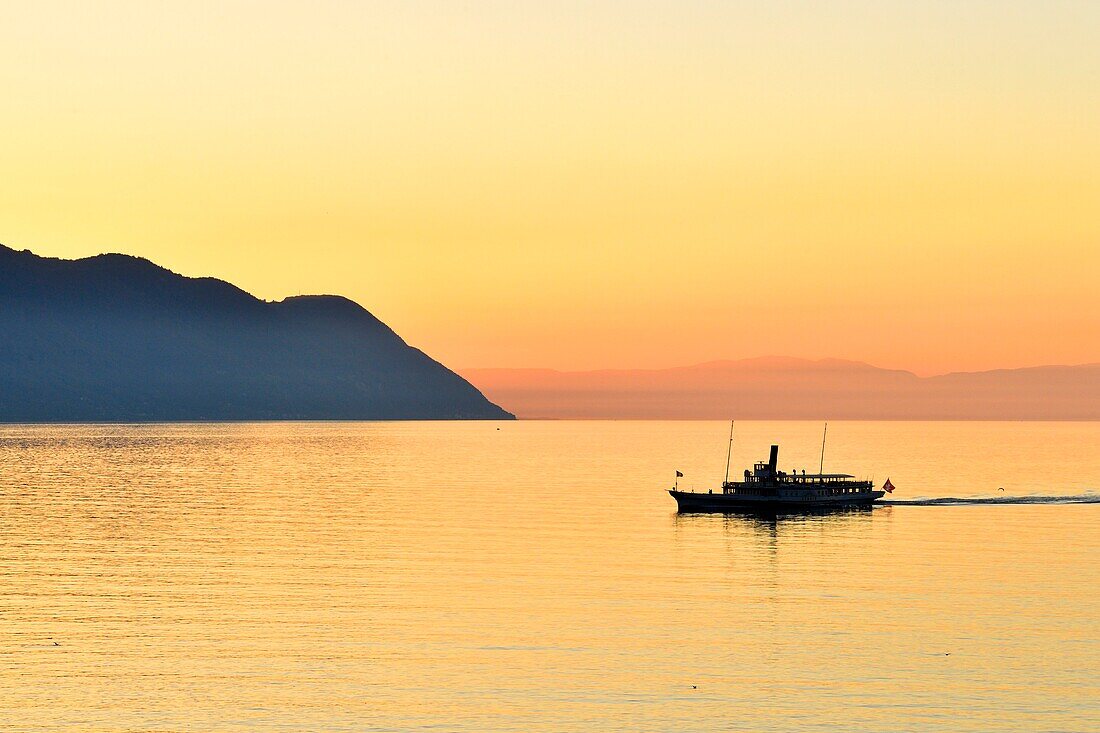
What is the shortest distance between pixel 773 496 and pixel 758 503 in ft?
11.1

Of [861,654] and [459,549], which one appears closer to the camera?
[861,654]

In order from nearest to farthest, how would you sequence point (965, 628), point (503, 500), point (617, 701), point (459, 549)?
point (617, 701)
point (965, 628)
point (459, 549)
point (503, 500)

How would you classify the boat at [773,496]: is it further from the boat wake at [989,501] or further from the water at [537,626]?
the water at [537,626]

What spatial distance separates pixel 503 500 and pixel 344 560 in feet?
198

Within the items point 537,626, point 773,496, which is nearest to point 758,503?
point 773,496

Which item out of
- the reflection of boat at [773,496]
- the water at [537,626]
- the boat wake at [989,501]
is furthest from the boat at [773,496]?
the water at [537,626]

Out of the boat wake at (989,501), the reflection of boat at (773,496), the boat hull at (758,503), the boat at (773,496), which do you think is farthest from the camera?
the boat wake at (989,501)

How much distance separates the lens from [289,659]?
58.6 meters

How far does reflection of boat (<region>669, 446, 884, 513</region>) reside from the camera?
487ft

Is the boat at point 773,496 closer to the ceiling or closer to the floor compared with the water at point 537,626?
closer to the ceiling

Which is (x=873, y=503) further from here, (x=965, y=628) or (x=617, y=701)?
(x=617, y=701)

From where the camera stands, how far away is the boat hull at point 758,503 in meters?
148

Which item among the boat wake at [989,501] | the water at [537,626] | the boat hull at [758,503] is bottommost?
the water at [537,626]

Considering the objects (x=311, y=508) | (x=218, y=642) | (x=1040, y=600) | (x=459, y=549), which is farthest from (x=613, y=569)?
(x=311, y=508)
